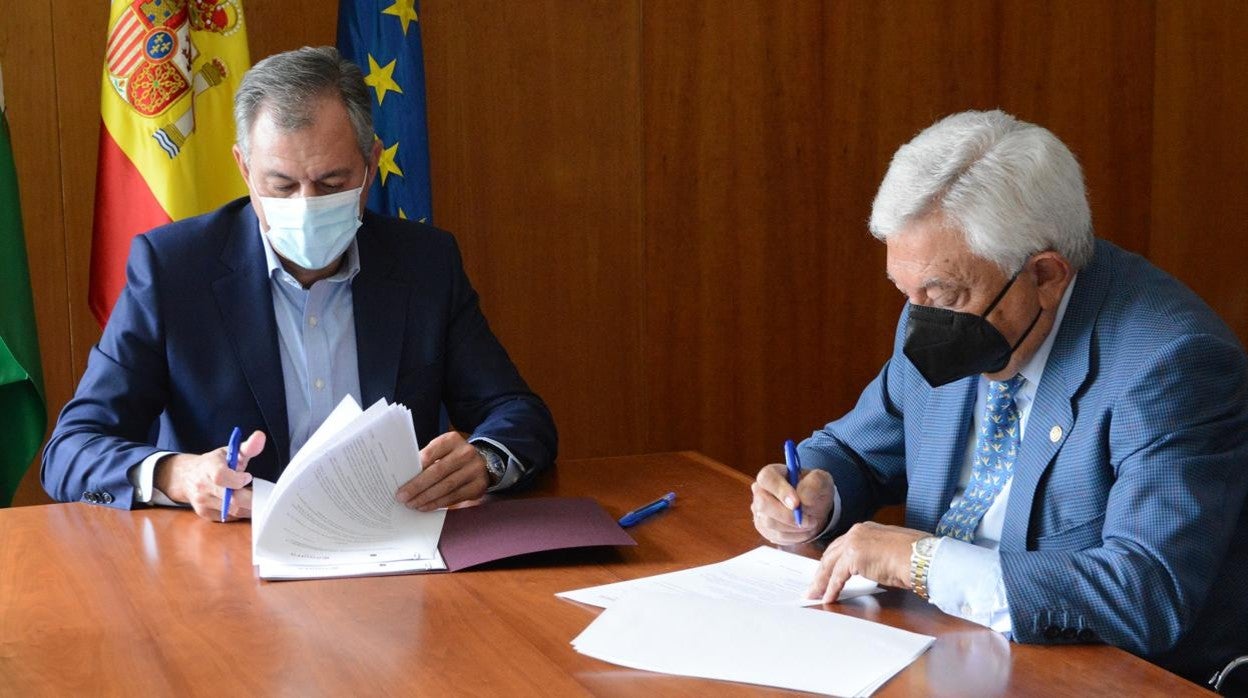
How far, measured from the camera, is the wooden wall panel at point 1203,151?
5.23 meters

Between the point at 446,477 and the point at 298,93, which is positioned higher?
the point at 298,93

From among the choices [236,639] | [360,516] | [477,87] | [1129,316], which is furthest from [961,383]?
[477,87]

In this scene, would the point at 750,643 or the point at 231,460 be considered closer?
the point at 750,643

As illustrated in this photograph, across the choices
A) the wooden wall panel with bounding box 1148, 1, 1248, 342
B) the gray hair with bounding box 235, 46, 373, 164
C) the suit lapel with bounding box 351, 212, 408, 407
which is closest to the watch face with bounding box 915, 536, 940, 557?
the suit lapel with bounding box 351, 212, 408, 407

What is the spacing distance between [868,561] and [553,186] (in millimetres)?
2913

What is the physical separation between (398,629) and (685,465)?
96 centimetres

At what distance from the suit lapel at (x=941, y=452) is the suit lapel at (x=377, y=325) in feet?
3.56

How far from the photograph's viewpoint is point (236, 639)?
5.33ft

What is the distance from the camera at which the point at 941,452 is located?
2.10 m

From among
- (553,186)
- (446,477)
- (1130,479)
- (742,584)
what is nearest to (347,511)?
(446,477)

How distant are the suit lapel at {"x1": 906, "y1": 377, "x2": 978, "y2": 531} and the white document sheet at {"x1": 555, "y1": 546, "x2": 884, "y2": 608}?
266mm

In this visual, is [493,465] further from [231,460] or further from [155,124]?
[155,124]

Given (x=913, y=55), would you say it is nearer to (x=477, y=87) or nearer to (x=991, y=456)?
(x=477, y=87)

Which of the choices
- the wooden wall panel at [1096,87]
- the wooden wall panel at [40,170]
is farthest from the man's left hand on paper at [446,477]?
the wooden wall panel at [1096,87]
